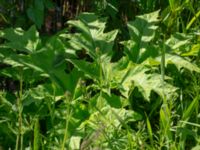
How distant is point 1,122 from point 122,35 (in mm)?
916

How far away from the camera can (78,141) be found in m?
1.89

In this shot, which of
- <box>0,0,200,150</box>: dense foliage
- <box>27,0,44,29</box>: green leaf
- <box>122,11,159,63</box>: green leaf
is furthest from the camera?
<box>27,0,44,29</box>: green leaf

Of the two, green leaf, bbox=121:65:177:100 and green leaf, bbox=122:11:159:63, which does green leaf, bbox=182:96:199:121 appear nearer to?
green leaf, bbox=121:65:177:100

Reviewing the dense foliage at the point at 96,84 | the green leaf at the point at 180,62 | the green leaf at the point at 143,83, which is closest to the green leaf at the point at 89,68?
the dense foliage at the point at 96,84

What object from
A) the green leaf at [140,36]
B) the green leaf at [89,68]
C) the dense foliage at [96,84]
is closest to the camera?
the dense foliage at [96,84]

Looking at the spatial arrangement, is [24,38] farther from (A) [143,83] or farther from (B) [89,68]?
(A) [143,83]

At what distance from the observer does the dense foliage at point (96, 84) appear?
189 centimetres

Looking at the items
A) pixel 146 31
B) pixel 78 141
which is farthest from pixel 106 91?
pixel 146 31

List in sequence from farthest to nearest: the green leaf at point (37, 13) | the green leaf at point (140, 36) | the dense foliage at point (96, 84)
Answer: the green leaf at point (37, 13) < the green leaf at point (140, 36) < the dense foliage at point (96, 84)

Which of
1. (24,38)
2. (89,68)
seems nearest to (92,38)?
(89,68)

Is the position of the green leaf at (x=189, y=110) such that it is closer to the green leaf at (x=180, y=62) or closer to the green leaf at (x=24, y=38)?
the green leaf at (x=180, y=62)

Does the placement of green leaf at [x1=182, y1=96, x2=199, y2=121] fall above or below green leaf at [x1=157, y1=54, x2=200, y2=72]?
below

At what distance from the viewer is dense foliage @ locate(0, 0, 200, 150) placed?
74.5 inches

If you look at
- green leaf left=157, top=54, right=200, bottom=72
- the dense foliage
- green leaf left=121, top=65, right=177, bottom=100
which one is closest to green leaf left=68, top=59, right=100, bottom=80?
the dense foliage
